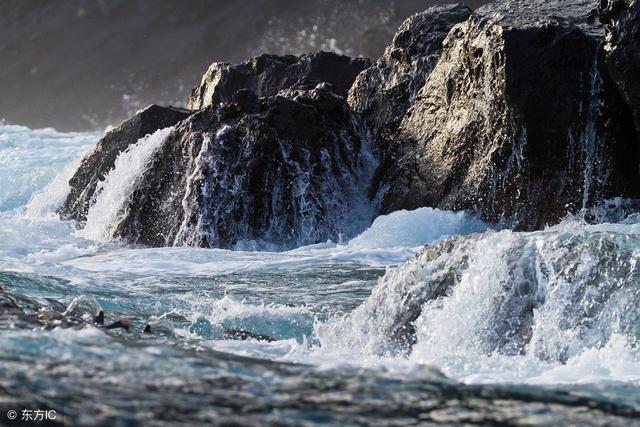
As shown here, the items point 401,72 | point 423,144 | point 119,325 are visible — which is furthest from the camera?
point 401,72

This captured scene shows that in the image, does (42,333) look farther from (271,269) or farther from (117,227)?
(117,227)

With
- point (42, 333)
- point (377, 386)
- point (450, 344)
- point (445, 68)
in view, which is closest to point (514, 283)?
point (450, 344)

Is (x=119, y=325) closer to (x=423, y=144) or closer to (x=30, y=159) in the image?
(x=423, y=144)

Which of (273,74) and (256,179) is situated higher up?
(273,74)

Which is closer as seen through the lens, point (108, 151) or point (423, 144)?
point (423, 144)

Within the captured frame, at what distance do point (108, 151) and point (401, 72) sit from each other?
5.96 m

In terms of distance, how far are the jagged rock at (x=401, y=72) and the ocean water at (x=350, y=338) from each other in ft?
17.9

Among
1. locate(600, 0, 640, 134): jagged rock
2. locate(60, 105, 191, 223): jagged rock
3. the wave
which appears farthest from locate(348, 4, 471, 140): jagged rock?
the wave

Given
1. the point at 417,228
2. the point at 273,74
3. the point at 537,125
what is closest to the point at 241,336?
the point at 417,228

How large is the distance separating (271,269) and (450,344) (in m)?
5.35

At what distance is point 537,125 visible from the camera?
39.0ft

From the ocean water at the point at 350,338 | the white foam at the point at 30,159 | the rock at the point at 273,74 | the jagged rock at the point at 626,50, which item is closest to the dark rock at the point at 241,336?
the ocean water at the point at 350,338

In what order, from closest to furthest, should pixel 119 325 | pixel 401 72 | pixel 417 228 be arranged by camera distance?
pixel 119 325, pixel 417 228, pixel 401 72

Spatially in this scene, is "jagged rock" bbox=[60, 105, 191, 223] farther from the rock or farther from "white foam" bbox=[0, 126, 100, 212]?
the rock
